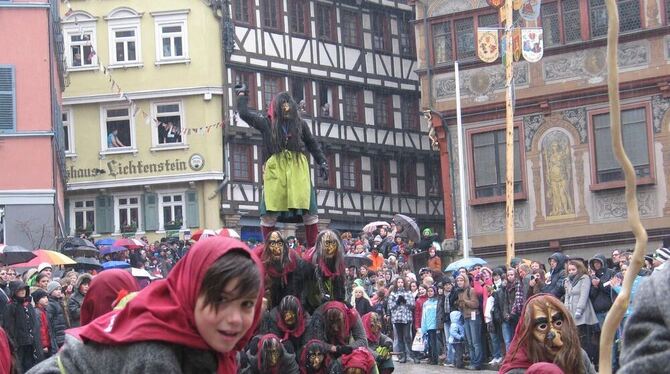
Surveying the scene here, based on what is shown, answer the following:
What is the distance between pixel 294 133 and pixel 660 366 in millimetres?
11128

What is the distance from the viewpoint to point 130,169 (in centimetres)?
5594

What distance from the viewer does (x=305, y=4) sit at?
58.9 metres

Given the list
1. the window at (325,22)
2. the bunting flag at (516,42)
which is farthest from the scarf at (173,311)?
the window at (325,22)

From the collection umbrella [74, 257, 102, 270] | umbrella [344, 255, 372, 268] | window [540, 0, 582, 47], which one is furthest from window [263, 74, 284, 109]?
umbrella [344, 255, 372, 268]

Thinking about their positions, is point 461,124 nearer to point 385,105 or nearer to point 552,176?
point 552,176

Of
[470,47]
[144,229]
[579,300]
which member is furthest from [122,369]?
[144,229]

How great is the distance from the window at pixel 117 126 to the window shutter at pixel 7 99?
51.9 feet

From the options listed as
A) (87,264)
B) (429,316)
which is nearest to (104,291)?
(429,316)

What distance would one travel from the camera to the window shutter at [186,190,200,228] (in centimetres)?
5478

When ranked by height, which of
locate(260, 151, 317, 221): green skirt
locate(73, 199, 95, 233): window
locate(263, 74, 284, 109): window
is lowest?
locate(260, 151, 317, 221): green skirt

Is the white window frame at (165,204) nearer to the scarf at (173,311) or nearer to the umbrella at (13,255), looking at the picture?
the umbrella at (13,255)

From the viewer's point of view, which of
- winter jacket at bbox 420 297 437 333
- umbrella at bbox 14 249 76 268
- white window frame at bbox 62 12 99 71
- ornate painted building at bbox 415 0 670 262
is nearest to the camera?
winter jacket at bbox 420 297 437 333

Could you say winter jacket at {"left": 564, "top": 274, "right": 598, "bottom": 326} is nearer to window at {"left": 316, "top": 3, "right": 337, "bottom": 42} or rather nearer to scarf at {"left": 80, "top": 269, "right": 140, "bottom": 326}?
scarf at {"left": 80, "top": 269, "right": 140, "bottom": 326}

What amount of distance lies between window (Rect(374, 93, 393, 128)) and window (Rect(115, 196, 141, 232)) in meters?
9.95
